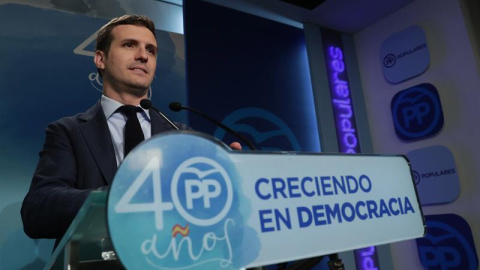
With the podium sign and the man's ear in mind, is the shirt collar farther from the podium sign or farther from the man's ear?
the podium sign

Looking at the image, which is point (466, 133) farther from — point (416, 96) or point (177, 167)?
point (177, 167)

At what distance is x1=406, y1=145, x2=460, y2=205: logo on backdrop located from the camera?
311cm

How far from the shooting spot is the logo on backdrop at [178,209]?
37 cm

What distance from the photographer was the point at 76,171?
1.04 metres

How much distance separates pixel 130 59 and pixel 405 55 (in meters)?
3.20

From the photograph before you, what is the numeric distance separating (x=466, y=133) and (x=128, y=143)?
9.98 feet

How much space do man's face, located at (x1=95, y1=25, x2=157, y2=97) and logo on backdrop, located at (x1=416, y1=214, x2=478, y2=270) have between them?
3.01 metres

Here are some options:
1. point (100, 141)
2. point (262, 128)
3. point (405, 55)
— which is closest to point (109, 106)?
point (100, 141)

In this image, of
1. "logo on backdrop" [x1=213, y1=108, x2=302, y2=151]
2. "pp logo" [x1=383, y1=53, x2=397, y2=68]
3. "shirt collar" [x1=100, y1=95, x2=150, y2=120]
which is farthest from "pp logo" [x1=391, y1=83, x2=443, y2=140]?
"shirt collar" [x1=100, y1=95, x2=150, y2=120]

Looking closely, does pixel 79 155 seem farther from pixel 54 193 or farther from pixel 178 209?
pixel 178 209

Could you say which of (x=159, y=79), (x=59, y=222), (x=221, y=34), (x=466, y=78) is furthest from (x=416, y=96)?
(x=59, y=222)

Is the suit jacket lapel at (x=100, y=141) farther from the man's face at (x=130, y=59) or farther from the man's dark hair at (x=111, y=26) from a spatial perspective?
the man's dark hair at (x=111, y=26)

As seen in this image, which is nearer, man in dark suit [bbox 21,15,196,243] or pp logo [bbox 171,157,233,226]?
pp logo [bbox 171,157,233,226]

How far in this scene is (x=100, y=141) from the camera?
1.10m
